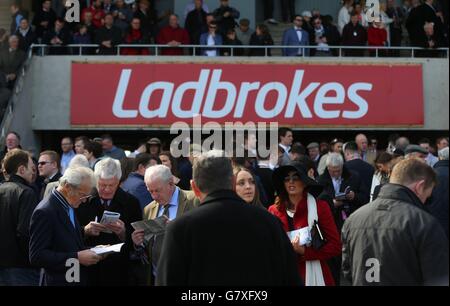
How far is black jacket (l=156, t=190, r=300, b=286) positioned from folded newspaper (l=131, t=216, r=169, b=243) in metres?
2.37

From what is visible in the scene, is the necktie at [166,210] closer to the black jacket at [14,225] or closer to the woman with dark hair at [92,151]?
the black jacket at [14,225]

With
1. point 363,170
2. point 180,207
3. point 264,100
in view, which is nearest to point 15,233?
point 180,207

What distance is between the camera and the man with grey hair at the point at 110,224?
7.86m

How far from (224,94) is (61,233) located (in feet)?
39.5

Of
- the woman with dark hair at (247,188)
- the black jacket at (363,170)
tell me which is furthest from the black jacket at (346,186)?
the woman with dark hair at (247,188)

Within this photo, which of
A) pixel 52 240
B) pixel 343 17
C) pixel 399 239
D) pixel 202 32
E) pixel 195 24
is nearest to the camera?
pixel 399 239

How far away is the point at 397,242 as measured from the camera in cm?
566

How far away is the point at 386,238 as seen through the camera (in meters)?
5.73

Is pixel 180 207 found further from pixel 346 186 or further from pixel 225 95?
pixel 225 95

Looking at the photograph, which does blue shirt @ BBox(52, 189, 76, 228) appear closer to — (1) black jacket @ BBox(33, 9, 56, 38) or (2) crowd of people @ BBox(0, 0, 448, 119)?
(2) crowd of people @ BBox(0, 0, 448, 119)
